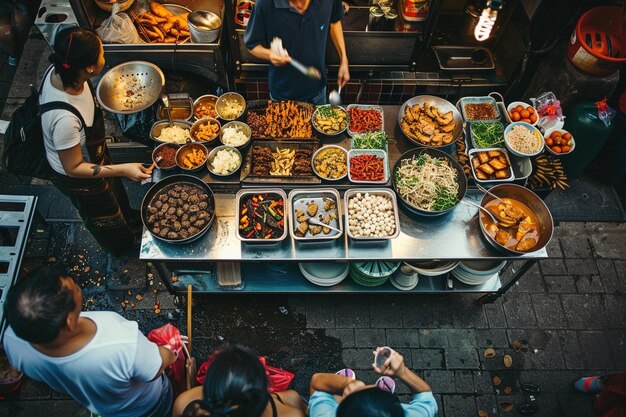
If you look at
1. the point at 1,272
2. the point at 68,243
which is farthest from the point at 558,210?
the point at 1,272

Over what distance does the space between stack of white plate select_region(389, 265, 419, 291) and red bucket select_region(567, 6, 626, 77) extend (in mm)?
3433

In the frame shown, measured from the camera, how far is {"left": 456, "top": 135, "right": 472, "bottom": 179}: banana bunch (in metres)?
4.48

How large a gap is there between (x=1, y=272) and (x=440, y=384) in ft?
16.8

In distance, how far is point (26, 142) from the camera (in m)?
3.85

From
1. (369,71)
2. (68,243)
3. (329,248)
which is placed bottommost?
(68,243)

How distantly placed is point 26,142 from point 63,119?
0.72 meters

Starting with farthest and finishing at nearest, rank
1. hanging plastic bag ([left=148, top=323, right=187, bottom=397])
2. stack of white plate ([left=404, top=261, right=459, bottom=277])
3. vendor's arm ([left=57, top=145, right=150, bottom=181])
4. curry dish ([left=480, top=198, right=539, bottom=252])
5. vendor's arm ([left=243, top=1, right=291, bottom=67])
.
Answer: stack of white plate ([left=404, top=261, right=459, bottom=277]), vendor's arm ([left=243, top=1, right=291, bottom=67]), curry dish ([left=480, top=198, right=539, bottom=252]), hanging plastic bag ([left=148, top=323, right=187, bottom=397]), vendor's arm ([left=57, top=145, right=150, bottom=181])

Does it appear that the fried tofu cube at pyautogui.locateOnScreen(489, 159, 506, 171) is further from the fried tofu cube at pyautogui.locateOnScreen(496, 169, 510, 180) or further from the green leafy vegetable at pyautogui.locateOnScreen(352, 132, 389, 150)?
the green leafy vegetable at pyautogui.locateOnScreen(352, 132, 389, 150)

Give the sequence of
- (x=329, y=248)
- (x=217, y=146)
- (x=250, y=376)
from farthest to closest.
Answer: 1. (x=217, y=146)
2. (x=329, y=248)
3. (x=250, y=376)

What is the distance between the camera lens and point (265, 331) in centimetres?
497

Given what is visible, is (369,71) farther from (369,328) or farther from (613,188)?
(613,188)

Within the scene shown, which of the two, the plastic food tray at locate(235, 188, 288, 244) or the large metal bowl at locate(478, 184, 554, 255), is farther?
the large metal bowl at locate(478, 184, 554, 255)

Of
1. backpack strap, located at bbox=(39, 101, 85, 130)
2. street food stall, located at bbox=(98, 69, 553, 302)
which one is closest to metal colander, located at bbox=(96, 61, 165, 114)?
street food stall, located at bbox=(98, 69, 553, 302)

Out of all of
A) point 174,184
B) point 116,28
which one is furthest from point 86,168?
point 116,28
